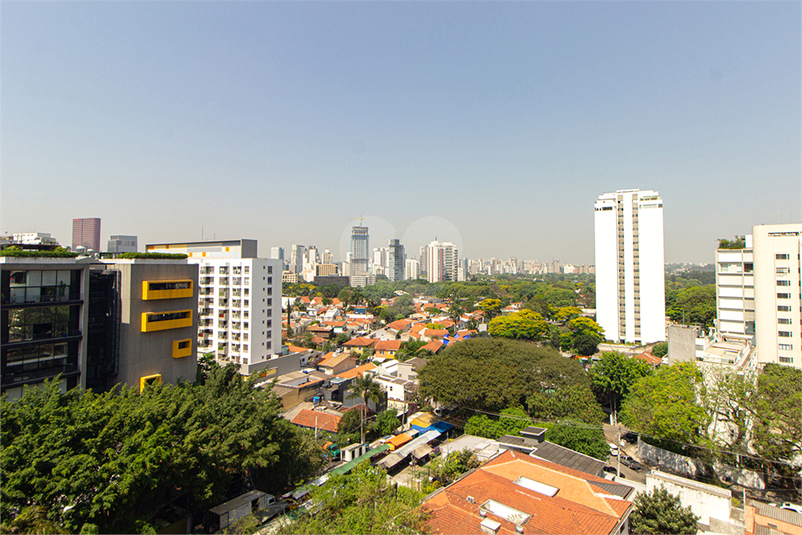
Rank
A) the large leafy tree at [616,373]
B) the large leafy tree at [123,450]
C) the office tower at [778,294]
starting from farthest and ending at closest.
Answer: the office tower at [778,294] < the large leafy tree at [616,373] < the large leafy tree at [123,450]

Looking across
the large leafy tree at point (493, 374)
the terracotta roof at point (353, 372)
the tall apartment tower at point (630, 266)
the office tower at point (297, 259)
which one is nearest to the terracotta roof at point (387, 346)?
the terracotta roof at point (353, 372)

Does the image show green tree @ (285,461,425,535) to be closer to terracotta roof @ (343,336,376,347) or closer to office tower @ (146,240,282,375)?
office tower @ (146,240,282,375)

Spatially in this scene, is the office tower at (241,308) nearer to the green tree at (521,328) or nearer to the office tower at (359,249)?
the green tree at (521,328)

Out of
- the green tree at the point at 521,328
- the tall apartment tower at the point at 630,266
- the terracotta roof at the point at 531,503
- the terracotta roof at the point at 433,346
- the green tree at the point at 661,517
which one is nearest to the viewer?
the terracotta roof at the point at 531,503

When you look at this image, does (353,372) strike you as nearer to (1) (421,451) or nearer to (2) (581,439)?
(1) (421,451)

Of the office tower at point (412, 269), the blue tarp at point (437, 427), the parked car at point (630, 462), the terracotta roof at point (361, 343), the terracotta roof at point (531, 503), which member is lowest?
the parked car at point (630, 462)

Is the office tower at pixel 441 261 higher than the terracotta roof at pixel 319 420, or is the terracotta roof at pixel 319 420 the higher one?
the office tower at pixel 441 261

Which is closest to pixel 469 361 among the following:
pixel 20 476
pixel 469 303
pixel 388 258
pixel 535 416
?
pixel 535 416
